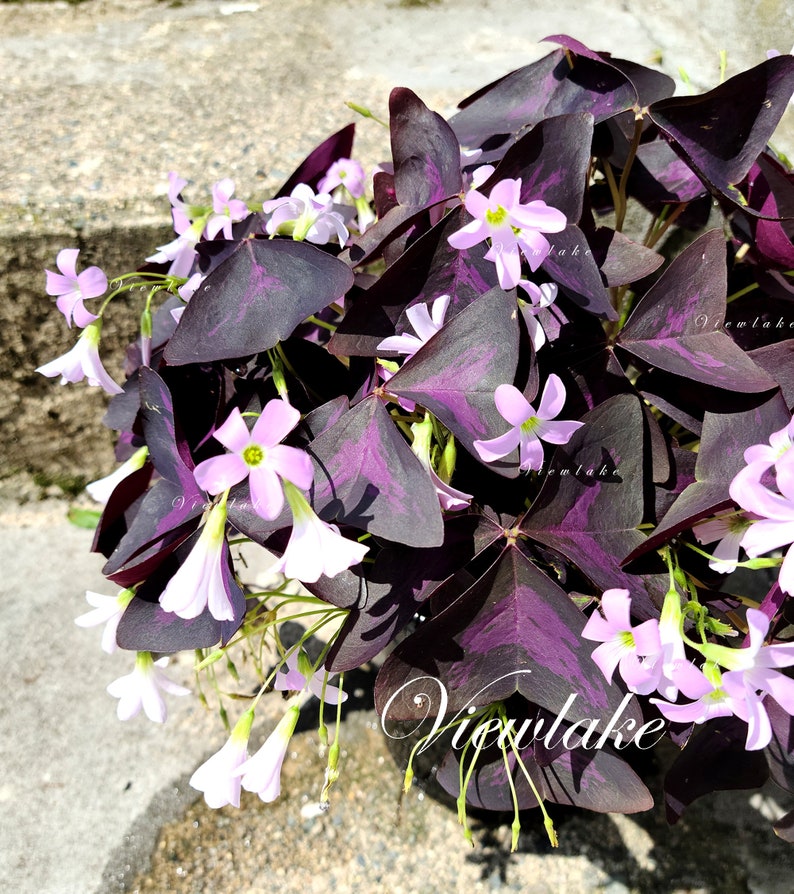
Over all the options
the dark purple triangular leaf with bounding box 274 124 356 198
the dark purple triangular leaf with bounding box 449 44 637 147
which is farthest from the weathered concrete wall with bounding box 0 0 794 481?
the dark purple triangular leaf with bounding box 449 44 637 147

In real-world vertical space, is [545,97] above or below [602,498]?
above

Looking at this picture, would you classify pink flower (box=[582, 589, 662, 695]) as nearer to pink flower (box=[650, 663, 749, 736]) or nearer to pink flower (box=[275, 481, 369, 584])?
pink flower (box=[650, 663, 749, 736])

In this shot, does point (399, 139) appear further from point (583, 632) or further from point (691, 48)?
point (691, 48)

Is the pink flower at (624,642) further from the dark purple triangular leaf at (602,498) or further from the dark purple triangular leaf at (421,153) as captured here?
the dark purple triangular leaf at (421,153)

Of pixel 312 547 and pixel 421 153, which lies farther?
pixel 421 153

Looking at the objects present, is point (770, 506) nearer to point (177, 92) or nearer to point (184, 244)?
point (184, 244)

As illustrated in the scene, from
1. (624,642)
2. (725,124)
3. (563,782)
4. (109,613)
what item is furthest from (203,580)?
(725,124)

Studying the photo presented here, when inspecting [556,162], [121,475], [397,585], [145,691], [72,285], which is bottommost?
[145,691]

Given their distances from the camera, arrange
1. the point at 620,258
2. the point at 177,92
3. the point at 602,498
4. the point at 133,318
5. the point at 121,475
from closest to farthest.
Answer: the point at 602,498 → the point at 620,258 → the point at 121,475 → the point at 133,318 → the point at 177,92


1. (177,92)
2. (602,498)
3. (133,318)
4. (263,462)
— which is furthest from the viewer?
(177,92)
